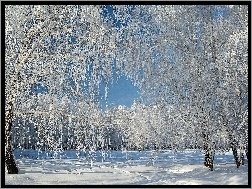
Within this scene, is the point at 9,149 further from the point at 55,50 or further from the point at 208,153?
the point at 208,153

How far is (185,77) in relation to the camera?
973 cm

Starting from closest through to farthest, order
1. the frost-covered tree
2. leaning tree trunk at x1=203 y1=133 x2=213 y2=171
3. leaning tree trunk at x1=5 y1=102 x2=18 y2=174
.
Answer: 1. the frost-covered tree
2. leaning tree trunk at x1=5 y1=102 x2=18 y2=174
3. leaning tree trunk at x1=203 y1=133 x2=213 y2=171

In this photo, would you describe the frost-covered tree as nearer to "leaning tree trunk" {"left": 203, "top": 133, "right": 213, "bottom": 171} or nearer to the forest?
the forest

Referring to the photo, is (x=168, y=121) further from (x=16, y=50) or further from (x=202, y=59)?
(x=16, y=50)

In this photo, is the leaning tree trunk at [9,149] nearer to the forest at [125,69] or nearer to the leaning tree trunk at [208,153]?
the forest at [125,69]

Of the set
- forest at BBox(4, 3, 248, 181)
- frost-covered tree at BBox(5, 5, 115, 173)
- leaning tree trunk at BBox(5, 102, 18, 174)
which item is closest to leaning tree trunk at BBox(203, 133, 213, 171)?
forest at BBox(4, 3, 248, 181)

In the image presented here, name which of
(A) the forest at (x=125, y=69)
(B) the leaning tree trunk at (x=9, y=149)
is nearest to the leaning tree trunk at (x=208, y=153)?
(A) the forest at (x=125, y=69)

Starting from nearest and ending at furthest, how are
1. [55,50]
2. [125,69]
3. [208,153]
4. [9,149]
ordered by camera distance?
[55,50] < [9,149] < [125,69] < [208,153]

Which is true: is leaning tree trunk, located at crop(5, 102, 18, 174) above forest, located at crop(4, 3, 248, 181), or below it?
below

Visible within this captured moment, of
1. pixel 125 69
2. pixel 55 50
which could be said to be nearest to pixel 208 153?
pixel 125 69

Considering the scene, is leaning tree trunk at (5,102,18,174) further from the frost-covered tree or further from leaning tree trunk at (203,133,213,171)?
leaning tree trunk at (203,133,213,171)

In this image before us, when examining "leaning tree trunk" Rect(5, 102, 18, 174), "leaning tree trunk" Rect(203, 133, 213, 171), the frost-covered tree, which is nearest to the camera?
the frost-covered tree

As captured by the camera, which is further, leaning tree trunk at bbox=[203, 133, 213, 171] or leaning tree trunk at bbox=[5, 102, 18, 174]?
leaning tree trunk at bbox=[203, 133, 213, 171]

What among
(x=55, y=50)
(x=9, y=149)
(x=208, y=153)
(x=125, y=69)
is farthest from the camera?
(x=208, y=153)
